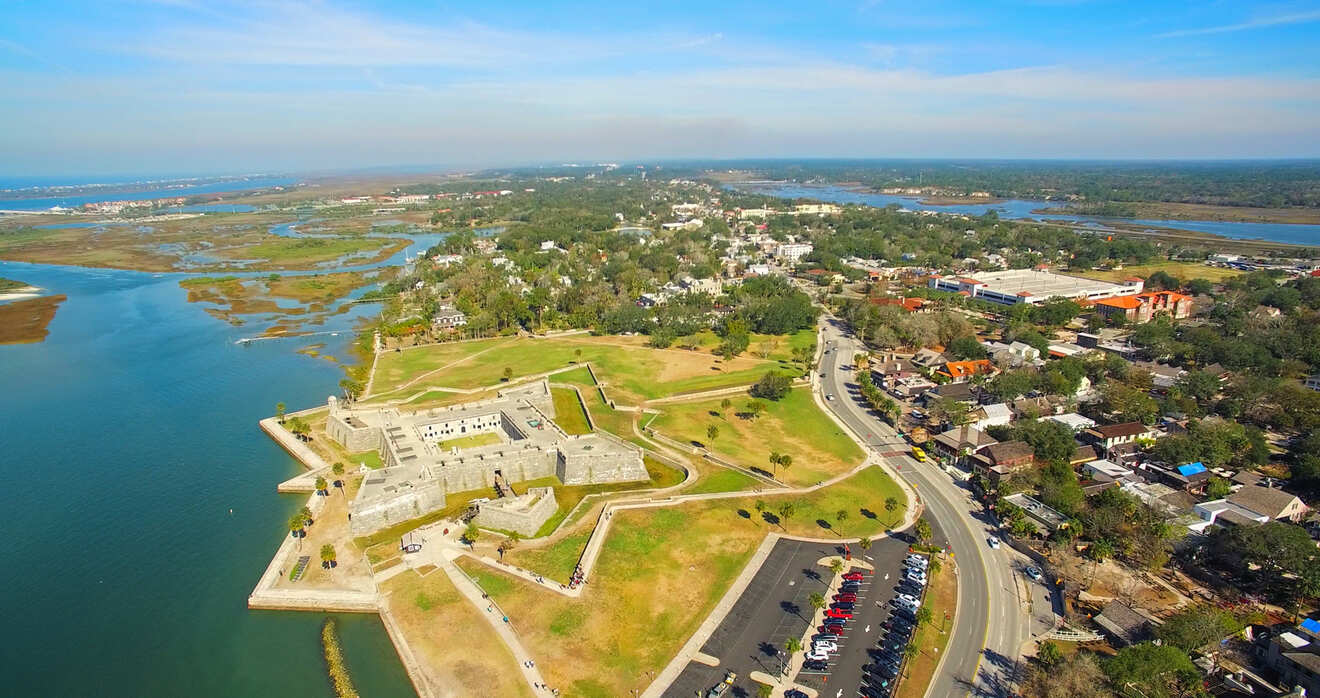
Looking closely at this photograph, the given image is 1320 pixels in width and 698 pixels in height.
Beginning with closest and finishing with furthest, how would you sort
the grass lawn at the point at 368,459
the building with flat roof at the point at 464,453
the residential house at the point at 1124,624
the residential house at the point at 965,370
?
1. the residential house at the point at 1124,624
2. the building with flat roof at the point at 464,453
3. the grass lawn at the point at 368,459
4. the residential house at the point at 965,370

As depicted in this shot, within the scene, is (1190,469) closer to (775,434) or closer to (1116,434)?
(1116,434)

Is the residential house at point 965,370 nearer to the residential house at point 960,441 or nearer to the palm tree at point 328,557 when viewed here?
the residential house at point 960,441

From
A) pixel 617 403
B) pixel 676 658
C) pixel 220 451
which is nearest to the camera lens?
pixel 676 658

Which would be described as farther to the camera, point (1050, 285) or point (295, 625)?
point (1050, 285)

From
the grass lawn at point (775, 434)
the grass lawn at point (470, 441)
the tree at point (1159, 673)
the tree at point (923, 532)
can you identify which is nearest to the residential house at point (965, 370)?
the grass lawn at point (775, 434)

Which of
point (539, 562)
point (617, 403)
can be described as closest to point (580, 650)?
point (539, 562)

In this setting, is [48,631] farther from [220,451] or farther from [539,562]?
[539,562]

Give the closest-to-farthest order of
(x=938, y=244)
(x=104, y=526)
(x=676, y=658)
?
(x=676, y=658) → (x=104, y=526) → (x=938, y=244)
